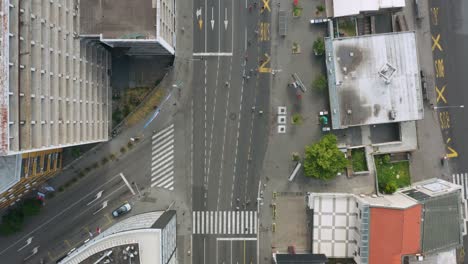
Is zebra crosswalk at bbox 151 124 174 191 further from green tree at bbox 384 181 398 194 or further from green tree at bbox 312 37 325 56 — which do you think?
green tree at bbox 384 181 398 194

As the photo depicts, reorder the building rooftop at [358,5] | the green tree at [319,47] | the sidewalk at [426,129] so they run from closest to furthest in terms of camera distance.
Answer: the building rooftop at [358,5] → the green tree at [319,47] → the sidewalk at [426,129]

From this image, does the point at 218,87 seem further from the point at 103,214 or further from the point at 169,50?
the point at 103,214

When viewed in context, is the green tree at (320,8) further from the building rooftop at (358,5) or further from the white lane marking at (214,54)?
the white lane marking at (214,54)

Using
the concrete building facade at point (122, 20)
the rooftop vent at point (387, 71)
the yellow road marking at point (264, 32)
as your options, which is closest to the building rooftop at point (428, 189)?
the rooftop vent at point (387, 71)

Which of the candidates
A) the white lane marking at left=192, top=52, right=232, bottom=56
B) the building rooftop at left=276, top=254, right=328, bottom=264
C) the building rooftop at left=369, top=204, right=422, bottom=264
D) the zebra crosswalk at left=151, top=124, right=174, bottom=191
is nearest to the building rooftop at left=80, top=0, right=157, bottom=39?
the white lane marking at left=192, top=52, right=232, bottom=56

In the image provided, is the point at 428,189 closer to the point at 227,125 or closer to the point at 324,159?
the point at 324,159

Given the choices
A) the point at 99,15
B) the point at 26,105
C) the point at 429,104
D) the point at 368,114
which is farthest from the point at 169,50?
the point at 429,104
